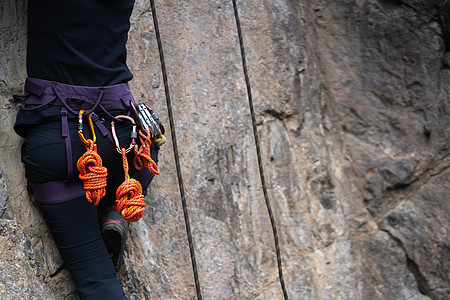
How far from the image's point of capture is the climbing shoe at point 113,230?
186 centimetres

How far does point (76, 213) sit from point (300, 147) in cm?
157

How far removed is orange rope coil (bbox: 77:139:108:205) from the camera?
1616 mm

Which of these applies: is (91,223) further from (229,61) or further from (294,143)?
(294,143)

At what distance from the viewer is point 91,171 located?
5.33 ft

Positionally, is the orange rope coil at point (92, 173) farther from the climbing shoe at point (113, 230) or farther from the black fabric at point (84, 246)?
the climbing shoe at point (113, 230)

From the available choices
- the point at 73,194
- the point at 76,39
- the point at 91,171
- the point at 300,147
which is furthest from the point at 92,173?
the point at 300,147

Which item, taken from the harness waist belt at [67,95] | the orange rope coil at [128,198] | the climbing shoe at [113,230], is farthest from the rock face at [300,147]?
the orange rope coil at [128,198]

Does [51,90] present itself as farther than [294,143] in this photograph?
No

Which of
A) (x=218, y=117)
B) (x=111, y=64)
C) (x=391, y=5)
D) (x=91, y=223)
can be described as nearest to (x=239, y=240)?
(x=218, y=117)

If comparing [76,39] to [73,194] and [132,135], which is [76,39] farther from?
[73,194]

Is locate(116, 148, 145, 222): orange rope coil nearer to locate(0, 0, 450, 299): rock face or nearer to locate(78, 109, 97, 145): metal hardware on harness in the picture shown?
locate(78, 109, 97, 145): metal hardware on harness

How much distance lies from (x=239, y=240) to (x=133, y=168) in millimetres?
954

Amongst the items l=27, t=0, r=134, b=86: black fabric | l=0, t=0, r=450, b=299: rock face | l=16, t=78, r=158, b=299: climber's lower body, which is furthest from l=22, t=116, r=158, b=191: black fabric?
l=0, t=0, r=450, b=299: rock face

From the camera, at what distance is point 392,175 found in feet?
10.4
